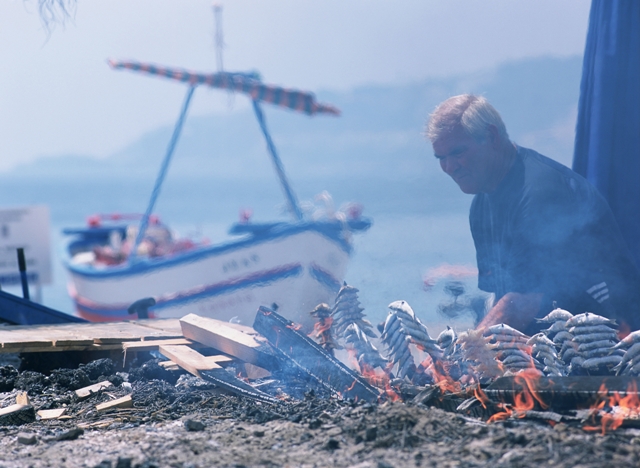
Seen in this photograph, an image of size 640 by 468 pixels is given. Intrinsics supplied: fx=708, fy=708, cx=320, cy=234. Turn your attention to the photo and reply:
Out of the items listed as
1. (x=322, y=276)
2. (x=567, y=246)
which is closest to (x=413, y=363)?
(x=567, y=246)

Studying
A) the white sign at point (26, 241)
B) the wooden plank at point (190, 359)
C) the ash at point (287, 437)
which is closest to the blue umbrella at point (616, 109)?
the ash at point (287, 437)

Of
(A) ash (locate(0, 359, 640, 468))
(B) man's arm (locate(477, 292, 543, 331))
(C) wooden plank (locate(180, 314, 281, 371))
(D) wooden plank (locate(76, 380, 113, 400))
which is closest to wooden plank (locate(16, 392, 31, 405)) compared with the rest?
(A) ash (locate(0, 359, 640, 468))

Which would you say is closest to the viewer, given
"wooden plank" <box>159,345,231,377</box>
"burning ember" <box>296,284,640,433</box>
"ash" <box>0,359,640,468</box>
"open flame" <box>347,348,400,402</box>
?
"ash" <box>0,359,640,468</box>

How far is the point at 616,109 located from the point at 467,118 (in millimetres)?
1215

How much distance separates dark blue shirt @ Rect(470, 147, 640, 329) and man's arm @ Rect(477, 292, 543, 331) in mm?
211

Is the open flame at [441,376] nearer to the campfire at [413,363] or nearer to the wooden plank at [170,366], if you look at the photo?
the campfire at [413,363]

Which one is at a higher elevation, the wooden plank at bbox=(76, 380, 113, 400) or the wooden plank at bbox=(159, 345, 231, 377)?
the wooden plank at bbox=(159, 345, 231, 377)

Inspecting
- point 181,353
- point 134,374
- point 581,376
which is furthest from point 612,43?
point 134,374

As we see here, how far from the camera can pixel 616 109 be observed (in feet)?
17.5

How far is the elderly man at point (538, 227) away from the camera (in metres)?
4.86

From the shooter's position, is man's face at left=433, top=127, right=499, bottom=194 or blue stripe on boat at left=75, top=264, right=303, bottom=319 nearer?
man's face at left=433, top=127, right=499, bottom=194

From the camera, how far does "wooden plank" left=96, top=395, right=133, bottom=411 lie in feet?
14.6

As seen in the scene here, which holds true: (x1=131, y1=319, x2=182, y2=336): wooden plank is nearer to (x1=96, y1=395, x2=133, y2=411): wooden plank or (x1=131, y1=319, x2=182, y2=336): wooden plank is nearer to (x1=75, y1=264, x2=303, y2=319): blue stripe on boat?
(x1=96, y1=395, x2=133, y2=411): wooden plank

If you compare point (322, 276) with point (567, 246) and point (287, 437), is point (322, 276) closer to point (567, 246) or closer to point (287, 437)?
point (567, 246)
